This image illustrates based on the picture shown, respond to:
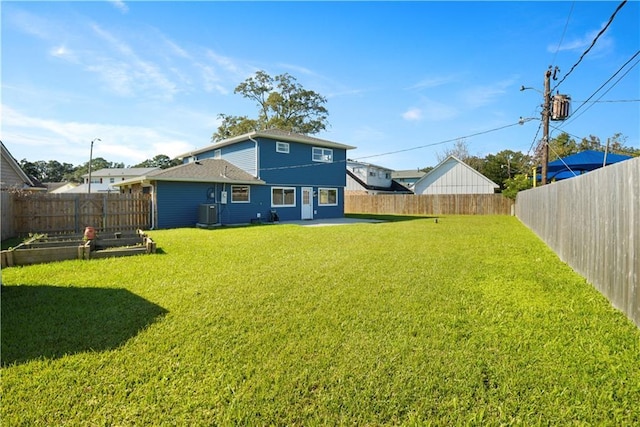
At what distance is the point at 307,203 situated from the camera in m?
19.9

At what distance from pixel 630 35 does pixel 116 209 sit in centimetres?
1715

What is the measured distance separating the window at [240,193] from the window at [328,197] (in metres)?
5.07

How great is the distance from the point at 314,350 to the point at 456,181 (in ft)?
112

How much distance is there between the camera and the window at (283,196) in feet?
60.3

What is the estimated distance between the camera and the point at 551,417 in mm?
2123

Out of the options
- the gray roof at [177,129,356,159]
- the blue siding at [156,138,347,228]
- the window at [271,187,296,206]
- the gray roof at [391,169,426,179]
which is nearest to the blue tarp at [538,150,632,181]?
the gray roof at [177,129,356,159]

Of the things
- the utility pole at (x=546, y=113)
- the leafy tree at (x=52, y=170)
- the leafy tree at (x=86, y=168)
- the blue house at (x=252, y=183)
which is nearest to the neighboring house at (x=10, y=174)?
the blue house at (x=252, y=183)

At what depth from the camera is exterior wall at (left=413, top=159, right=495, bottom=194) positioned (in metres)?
33.3

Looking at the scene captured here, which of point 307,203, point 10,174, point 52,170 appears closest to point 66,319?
point 307,203

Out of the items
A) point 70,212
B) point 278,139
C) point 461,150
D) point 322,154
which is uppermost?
point 461,150

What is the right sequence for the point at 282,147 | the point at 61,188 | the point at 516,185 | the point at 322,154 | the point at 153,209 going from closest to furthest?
the point at 153,209
the point at 282,147
the point at 322,154
the point at 516,185
the point at 61,188

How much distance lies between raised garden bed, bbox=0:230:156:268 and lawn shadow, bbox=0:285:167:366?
194 cm

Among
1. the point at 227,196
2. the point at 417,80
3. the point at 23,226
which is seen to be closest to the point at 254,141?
the point at 227,196

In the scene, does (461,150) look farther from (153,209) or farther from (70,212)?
(70,212)
